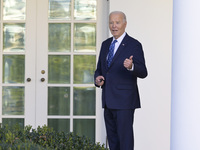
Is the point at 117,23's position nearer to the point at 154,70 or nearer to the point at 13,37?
the point at 154,70

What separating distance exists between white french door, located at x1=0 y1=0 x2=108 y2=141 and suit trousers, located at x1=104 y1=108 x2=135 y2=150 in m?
1.78

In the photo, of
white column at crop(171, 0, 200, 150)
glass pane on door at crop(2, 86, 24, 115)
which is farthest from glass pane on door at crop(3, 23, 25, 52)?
white column at crop(171, 0, 200, 150)

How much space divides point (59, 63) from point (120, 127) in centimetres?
221

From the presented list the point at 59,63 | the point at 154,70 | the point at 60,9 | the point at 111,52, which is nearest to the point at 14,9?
the point at 60,9

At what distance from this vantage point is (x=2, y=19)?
594 centimetres

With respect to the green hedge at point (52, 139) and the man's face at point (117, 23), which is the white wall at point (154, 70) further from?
the green hedge at point (52, 139)

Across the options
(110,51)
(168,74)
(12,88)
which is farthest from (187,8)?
(12,88)

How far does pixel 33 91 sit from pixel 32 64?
381 mm

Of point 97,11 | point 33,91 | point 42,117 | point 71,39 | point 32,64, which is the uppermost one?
point 97,11

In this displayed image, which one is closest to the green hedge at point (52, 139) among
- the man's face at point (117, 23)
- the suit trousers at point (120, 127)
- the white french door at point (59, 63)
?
the suit trousers at point (120, 127)

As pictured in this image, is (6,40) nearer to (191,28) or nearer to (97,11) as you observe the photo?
(97,11)

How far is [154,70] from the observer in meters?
5.53

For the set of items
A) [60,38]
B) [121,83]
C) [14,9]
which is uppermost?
[14,9]

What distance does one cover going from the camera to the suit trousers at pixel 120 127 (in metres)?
3.92
